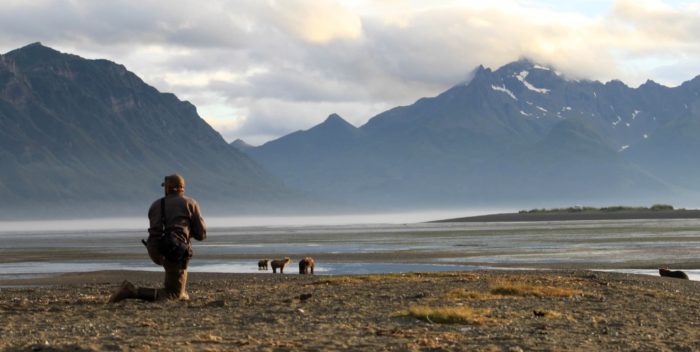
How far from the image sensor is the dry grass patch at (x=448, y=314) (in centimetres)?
1762

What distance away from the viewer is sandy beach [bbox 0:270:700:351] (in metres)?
15.3

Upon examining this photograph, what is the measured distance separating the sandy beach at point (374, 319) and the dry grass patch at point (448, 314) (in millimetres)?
20

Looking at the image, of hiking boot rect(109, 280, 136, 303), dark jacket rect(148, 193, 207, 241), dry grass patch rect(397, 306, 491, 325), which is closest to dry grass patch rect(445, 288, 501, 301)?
dry grass patch rect(397, 306, 491, 325)

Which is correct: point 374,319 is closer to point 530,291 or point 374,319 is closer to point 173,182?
point 173,182

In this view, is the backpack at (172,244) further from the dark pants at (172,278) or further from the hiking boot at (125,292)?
the hiking boot at (125,292)

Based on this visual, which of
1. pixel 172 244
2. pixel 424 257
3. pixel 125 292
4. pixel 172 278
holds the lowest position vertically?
pixel 125 292

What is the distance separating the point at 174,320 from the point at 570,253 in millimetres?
38721

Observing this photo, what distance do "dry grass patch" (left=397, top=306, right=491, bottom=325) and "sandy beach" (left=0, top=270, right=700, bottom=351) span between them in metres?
0.02

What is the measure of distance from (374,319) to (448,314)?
123 cm

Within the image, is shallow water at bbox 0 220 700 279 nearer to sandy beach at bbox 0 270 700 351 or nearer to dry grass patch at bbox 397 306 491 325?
sandy beach at bbox 0 270 700 351

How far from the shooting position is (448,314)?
17.8m

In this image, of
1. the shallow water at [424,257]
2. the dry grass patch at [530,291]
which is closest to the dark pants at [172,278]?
the dry grass patch at [530,291]

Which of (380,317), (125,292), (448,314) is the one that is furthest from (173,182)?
(448,314)

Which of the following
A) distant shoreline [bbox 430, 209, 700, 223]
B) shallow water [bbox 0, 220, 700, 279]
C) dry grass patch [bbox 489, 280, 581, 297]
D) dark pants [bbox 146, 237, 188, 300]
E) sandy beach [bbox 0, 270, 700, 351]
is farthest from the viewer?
distant shoreline [bbox 430, 209, 700, 223]
